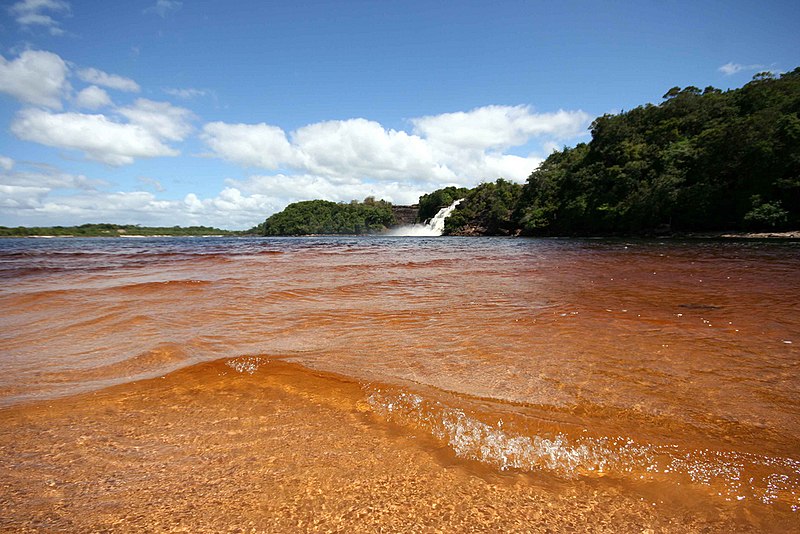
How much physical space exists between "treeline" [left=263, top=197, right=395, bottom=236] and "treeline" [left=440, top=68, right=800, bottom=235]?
72930 millimetres

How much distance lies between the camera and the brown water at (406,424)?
151cm

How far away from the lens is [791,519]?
4.71 feet

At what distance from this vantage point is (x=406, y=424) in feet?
7.25

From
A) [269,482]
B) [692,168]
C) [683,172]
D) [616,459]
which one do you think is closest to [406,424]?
[269,482]

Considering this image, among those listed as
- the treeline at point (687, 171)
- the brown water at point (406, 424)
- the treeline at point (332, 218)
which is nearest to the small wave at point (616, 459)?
the brown water at point (406, 424)

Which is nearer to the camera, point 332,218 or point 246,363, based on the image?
point 246,363

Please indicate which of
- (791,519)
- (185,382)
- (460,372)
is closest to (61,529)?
(185,382)

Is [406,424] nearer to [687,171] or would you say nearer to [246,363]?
[246,363]

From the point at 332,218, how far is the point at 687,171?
118 m

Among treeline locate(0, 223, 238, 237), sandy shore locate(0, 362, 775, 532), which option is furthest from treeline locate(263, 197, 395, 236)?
sandy shore locate(0, 362, 775, 532)

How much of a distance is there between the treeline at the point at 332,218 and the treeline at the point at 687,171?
7293 cm

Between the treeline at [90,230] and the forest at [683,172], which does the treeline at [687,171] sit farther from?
the treeline at [90,230]

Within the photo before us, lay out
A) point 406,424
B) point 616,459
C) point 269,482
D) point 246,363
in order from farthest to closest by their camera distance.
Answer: point 246,363
point 406,424
point 616,459
point 269,482

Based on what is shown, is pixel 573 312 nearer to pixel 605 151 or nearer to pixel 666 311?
pixel 666 311
